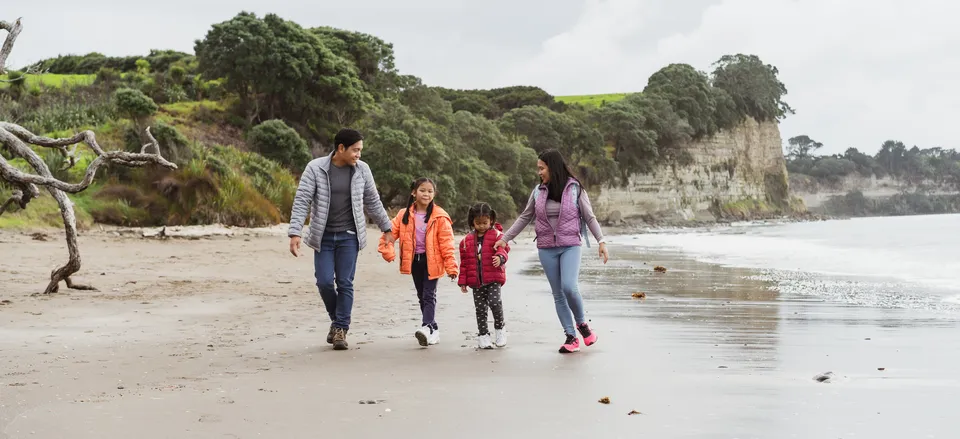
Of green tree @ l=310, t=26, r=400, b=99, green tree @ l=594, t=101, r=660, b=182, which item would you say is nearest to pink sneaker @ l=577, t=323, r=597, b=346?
green tree @ l=310, t=26, r=400, b=99

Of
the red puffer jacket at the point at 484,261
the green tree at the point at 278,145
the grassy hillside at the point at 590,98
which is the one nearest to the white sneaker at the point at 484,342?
the red puffer jacket at the point at 484,261

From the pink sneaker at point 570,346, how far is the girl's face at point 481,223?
1.23 metres

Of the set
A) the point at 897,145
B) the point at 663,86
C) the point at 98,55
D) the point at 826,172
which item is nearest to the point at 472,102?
the point at 663,86

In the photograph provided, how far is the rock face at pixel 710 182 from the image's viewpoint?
240 ft

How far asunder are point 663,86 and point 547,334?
77.3 m

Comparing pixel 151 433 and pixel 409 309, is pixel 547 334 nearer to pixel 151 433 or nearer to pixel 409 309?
pixel 409 309

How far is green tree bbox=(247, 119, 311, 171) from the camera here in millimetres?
32438

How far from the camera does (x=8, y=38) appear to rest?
1043cm

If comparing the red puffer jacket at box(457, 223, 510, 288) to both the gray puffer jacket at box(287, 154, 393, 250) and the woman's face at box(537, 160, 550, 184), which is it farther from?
the gray puffer jacket at box(287, 154, 393, 250)

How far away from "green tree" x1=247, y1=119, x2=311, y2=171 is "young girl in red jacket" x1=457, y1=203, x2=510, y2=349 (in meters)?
25.8

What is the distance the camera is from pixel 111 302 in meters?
9.62

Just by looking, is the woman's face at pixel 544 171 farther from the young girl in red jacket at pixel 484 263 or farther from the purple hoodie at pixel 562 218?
the young girl in red jacket at pixel 484 263

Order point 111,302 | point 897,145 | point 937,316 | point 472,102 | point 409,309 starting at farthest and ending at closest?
point 897,145 < point 472,102 < point 409,309 < point 111,302 < point 937,316

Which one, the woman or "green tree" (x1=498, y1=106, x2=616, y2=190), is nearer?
the woman
